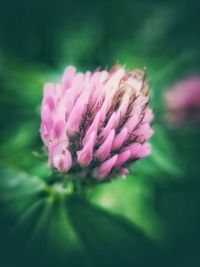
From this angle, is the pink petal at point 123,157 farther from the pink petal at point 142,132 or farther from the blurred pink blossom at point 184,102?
the blurred pink blossom at point 184,102

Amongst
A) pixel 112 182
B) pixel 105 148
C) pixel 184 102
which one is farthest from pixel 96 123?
pixel 184 102

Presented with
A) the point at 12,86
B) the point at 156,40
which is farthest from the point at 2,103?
the point at 156,40

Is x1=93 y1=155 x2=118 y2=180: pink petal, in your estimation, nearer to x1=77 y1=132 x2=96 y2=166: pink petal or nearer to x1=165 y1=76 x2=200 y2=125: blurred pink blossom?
x1=77 y1=132 x2=96 y2=166: pink petal

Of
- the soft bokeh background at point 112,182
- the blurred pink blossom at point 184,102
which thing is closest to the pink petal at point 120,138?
the soft bokeh background at point 112,182

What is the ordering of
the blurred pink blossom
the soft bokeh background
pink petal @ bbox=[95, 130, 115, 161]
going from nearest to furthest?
1. pink petal @ bbox=[95, 130, 115, 161]
2. the soft bokeh background
3. the blurred pink blossom

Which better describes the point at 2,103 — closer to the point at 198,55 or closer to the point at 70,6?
the point at 70,6

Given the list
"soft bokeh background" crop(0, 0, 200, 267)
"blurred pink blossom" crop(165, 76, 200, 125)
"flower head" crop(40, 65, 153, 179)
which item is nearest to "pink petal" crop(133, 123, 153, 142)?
"flower head" crop(40, 65, 153, 179)

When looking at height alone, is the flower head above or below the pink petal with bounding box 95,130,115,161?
above
